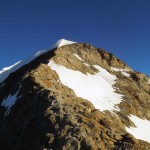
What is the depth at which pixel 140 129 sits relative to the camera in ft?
155

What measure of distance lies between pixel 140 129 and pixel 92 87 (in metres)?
11.3

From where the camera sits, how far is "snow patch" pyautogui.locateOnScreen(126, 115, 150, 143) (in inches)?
1703

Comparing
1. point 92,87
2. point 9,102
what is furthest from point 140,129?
point 9,102

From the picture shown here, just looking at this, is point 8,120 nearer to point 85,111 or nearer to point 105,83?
point 85,111

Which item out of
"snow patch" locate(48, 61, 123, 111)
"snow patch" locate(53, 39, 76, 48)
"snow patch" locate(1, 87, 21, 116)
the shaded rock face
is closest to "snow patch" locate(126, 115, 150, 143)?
the shaded rock face

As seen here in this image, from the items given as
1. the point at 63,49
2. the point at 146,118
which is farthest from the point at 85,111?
the point at 63,49

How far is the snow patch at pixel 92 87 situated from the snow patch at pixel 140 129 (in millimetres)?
4035

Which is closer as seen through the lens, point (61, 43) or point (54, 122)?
point (54, 122)

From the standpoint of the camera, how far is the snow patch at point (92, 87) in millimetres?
46934

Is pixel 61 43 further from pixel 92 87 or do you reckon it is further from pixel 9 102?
pixel 9 102

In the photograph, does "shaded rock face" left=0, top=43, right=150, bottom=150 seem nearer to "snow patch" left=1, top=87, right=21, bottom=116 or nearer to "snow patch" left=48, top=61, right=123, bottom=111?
"snow patch" left=1, top=87, right=21, bottom=116

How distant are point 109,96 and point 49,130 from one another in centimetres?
2661

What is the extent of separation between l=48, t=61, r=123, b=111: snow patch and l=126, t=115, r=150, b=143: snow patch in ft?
13.2

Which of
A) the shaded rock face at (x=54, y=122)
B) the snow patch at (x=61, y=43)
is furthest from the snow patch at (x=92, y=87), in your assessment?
the snow patch at (x=61, y=43)
